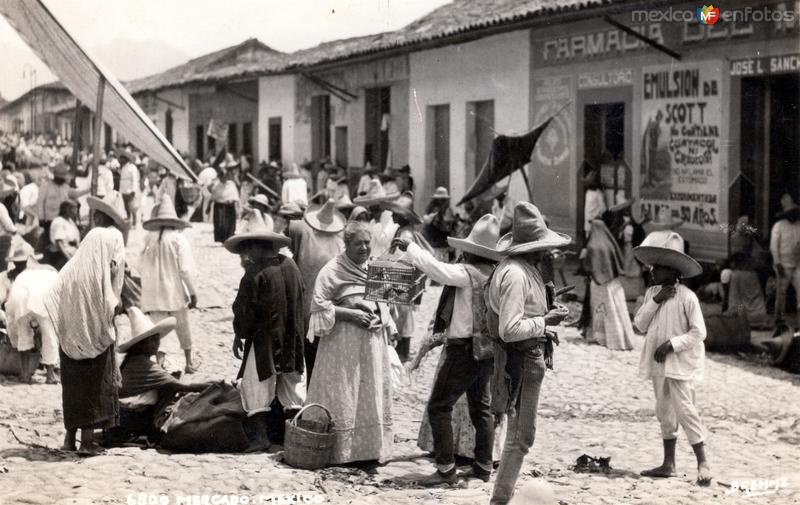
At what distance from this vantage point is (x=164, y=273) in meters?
9.54

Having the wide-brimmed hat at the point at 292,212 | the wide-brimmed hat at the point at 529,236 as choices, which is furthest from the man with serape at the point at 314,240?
the wide-brimmed hat at the point at 529,236

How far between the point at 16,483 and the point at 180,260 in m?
3.66

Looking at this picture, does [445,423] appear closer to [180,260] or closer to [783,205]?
[180,260]

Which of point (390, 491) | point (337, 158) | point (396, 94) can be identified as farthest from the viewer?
point (337, 158)

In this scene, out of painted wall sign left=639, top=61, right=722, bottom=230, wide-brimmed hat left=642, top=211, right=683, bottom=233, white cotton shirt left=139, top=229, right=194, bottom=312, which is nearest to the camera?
white cotton shirt left=139, top=229, right=194, bottom=312

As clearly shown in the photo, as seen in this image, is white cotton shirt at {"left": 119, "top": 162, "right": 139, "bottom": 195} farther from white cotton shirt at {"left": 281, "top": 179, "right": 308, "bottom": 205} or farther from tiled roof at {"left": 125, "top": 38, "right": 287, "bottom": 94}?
tiled roof at {"left": 125, "top": 38, "right": 287, "bottom": 94}

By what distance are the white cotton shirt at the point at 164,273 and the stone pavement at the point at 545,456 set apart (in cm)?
80

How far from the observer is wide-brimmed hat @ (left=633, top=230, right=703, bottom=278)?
6.71 metres

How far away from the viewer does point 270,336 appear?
23.9 ft

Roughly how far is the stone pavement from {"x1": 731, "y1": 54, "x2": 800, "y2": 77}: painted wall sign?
3.60 meters

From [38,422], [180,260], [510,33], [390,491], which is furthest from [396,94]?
[390,491]

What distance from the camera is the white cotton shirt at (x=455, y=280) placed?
20.7ft

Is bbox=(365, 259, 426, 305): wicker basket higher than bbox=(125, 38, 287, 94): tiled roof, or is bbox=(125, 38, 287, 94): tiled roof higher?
bbox=(125, 38, 287, 94): tiled roof

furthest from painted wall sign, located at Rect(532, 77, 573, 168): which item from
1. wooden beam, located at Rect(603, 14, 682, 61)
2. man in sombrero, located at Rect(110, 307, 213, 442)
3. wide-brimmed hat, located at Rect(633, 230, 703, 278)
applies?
man in sombrero, located at Rect(110, 307, 213, 442)
